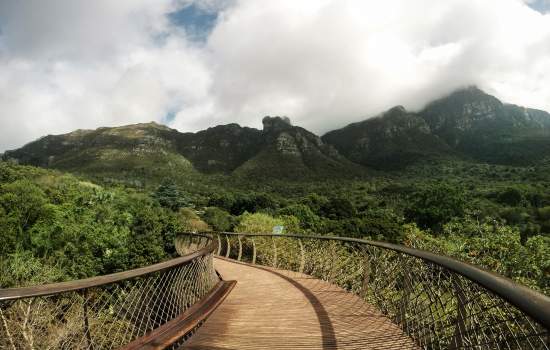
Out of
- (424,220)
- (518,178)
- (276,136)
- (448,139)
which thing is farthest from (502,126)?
(424,220)

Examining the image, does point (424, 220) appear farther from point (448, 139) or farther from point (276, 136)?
point (448, 139)

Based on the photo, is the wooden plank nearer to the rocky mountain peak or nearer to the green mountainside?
the green mountainside

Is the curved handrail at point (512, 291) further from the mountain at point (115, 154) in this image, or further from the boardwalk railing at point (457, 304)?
the mountain at point (115, 154)

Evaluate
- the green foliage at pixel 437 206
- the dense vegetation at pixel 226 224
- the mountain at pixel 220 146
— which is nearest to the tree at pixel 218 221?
the dense vegetation at pixel 226 224

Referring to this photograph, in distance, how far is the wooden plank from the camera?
11.1 ft

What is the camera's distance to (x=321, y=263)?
877 centimetres

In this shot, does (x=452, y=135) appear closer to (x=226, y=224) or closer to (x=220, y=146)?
(x=220, y=146)

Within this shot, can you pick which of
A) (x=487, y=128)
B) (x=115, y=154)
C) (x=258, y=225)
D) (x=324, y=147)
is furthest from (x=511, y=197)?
(x=115, y=154)

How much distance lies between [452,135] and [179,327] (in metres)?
154

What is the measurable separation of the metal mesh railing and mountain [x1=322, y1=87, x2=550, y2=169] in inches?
→ 4608

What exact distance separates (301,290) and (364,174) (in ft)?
352

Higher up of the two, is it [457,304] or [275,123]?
[275,123]

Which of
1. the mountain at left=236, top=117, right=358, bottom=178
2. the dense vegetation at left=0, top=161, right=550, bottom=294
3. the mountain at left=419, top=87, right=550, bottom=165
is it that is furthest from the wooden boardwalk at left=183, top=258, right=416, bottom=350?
the mountain at left=419, top=87, right=550, bottom=165

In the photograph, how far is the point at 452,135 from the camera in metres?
141
